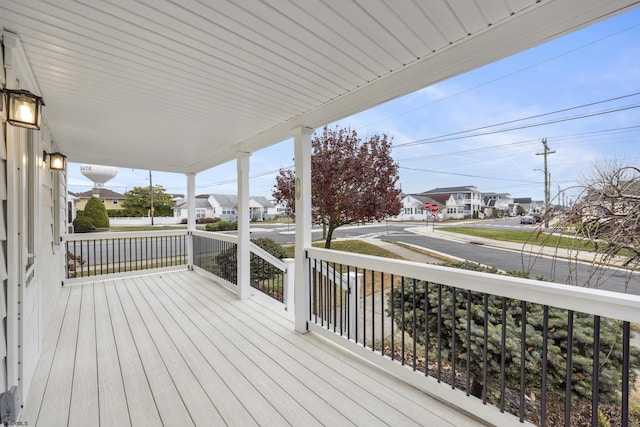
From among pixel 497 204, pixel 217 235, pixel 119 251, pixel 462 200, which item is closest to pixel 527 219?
pixel 497 204

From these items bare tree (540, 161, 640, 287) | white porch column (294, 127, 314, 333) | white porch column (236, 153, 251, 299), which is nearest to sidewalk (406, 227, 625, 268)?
bare tree (540, 161, 640, 287)

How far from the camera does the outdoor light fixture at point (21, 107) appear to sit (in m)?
1.69

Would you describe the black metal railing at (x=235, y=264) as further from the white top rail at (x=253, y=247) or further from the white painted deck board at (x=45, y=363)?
the white painted deck board at (x=45, y=363)

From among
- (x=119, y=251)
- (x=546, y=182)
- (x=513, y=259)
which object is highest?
(x=546, y=182)

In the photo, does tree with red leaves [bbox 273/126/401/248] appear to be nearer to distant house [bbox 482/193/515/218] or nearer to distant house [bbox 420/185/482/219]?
distant house [bbox 420/185/482/219]

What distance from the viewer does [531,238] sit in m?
Answer: 1.51

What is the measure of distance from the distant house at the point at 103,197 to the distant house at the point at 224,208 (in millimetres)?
1239

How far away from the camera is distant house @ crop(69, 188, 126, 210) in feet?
20.9

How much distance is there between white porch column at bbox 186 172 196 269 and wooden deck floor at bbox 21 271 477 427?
264 cm

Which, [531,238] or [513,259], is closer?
[531,238]

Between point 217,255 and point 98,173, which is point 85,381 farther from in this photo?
point 98,173

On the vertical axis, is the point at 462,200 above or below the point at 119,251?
above

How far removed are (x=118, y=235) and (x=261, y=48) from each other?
5.62 m

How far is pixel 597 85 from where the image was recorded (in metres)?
1.47
